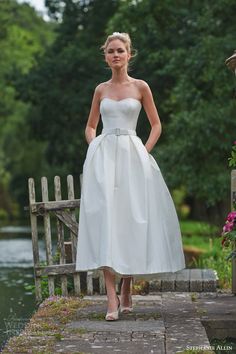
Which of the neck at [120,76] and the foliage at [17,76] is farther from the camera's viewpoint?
the foliage at [17,76]

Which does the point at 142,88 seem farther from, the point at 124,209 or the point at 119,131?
the point at 124,209

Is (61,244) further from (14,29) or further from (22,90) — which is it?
(14,29)

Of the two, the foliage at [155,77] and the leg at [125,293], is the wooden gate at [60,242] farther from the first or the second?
the foliage at [155,77]

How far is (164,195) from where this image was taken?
313 inches

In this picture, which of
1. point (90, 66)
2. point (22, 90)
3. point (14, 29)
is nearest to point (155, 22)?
point (90, 66)

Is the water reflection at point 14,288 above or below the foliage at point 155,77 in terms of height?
below

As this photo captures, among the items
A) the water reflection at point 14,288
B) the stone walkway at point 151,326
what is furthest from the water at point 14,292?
the stone walkway at point 151,326

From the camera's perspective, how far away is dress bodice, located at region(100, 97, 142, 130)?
788 cm

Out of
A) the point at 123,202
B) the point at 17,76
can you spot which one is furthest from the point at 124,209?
the point at 17,76

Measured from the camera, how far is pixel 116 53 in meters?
7.84

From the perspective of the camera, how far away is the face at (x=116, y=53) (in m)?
7.84

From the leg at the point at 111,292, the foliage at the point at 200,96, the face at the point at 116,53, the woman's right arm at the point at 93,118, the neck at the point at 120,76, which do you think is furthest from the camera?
the foliage at the point at 200,96

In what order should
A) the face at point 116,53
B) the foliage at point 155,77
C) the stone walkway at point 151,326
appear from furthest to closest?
the foliage at point 155,77, the face at point 116,53, the stone walkway at point 151,326

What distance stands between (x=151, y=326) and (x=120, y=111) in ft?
6.57
